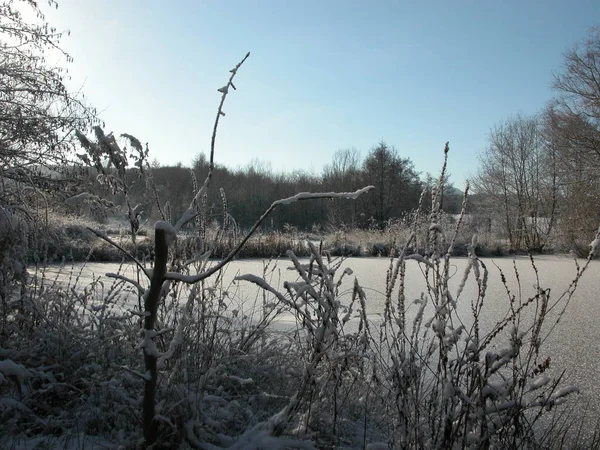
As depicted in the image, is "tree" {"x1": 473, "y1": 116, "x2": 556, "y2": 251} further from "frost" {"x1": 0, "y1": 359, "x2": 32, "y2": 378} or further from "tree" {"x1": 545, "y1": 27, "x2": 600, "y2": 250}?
"frost" {"x1": 0, "y1": 359, "x2": 32, "y2": 378}

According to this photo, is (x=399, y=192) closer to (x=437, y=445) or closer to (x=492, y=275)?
(x=492, y=275)

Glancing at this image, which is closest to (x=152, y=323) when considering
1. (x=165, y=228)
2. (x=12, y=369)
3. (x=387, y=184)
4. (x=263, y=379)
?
(x=165, y=228)

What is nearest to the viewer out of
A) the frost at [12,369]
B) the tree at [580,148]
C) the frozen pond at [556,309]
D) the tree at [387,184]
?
the frost at [12,369]

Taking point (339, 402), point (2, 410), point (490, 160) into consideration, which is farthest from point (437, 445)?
point (490, 160)

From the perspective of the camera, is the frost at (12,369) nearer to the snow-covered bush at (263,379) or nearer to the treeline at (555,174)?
the snow-covered bush at (263,379)

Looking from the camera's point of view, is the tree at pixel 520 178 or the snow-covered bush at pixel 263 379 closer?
the snow-covered bush at pixel 263 379

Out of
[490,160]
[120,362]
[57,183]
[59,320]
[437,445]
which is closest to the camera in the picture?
[437,445]

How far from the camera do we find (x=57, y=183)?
5.08 m

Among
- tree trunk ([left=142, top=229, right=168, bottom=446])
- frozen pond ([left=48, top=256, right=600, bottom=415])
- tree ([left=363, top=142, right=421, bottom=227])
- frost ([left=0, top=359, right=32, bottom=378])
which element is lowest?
frozen pond ([left=48, top=256, right=600, bottom=415])

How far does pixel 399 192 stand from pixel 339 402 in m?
21.2

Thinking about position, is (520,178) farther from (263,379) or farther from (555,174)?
(263,379)

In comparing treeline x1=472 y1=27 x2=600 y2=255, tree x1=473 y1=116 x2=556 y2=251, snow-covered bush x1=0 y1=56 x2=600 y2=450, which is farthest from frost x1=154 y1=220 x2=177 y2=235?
tree x1=473 y1=116 x2=556 y2=251

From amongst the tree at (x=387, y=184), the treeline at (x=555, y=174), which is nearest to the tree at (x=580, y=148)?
the treeline at (x=555, y=174)

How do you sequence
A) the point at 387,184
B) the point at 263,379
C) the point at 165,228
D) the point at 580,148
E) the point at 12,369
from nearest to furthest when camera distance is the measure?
the point at 165,228 → the point at 12,369 → the point at 263,379 → the point at 580,148 → the point at 387,184
